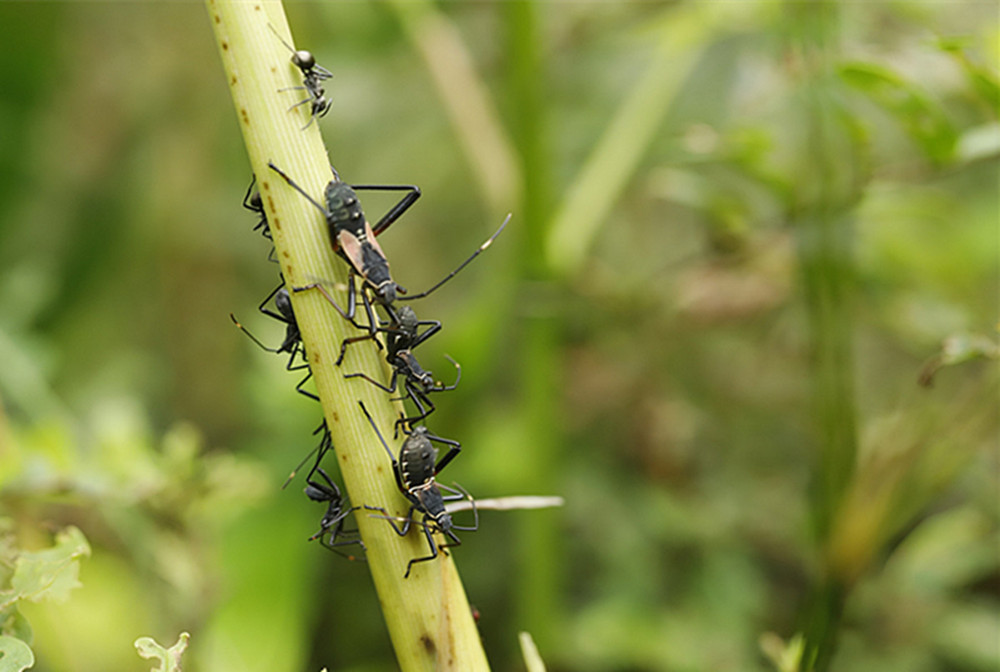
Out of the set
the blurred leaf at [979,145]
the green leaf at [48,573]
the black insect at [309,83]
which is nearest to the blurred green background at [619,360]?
the blurred leaf at [979,145]

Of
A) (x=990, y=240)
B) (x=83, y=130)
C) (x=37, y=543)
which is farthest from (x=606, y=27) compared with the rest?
(x=83, y=130)

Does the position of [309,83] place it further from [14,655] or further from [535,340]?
[535,340]

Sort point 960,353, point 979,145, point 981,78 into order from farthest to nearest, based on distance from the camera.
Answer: point 979,145 < point 981,78 < point 960,353

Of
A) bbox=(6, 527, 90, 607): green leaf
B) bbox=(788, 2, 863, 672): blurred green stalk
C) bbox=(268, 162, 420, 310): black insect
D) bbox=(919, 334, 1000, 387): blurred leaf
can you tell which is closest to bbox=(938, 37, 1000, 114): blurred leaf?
bbox=(788, 2, 863, 672): blurred green stalk

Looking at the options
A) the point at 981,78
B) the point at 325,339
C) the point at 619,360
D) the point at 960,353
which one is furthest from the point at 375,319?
the point at 619,360

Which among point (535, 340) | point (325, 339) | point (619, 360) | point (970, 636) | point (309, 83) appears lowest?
point (970, 636)
